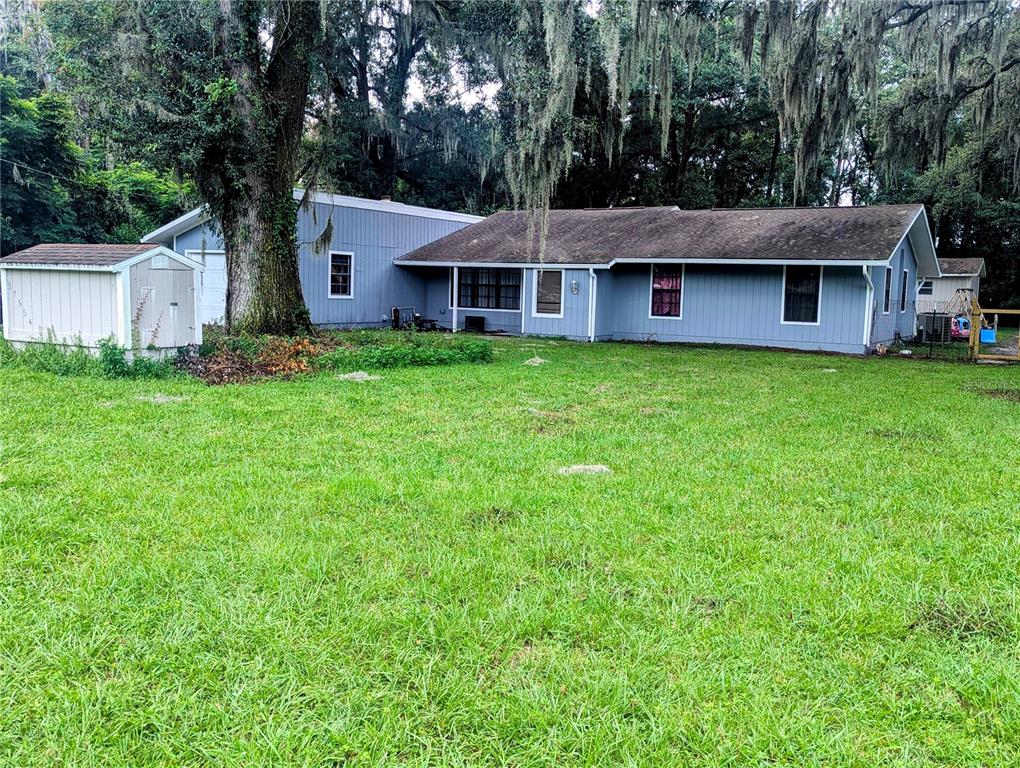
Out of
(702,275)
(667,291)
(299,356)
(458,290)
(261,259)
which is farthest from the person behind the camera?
(458,290)

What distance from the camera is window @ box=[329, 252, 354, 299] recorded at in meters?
18.1

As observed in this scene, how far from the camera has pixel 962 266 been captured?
2356 centimetres

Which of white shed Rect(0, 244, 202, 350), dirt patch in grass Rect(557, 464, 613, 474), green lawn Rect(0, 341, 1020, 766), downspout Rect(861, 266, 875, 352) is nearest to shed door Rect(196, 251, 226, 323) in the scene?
white shed Rect(0, 244, 202, 350)

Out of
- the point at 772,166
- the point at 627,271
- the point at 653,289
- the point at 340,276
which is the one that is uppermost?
the point at 772,166

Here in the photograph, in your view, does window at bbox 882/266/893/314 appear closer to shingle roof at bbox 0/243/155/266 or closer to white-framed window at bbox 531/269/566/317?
white-framed window at bbox 531/269/566/317

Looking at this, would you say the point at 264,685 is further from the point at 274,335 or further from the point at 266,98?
the point at 266,98

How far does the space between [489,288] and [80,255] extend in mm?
11163

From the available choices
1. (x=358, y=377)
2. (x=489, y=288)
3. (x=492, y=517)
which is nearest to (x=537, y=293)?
(x=489, y=288)

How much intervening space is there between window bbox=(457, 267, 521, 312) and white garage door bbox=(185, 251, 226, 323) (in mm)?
5739

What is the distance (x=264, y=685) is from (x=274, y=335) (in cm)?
964

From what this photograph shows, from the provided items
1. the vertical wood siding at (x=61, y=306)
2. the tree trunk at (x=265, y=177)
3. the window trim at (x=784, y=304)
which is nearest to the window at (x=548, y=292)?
the window trim at (x=784, y=304)

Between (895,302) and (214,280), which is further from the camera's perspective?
(214,280)

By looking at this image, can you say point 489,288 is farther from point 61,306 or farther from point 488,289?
Result: point 61,306

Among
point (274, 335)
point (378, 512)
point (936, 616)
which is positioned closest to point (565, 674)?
point (936, 616)
